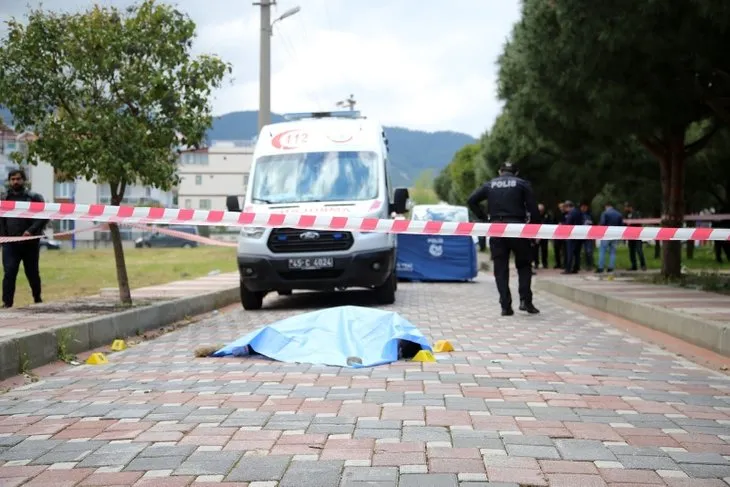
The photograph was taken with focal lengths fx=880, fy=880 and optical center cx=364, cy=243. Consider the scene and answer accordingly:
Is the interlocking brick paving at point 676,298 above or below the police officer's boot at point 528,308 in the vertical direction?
Answer: above

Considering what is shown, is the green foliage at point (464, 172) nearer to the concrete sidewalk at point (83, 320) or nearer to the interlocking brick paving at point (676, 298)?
the interlocking brick paving at point (676, 298)

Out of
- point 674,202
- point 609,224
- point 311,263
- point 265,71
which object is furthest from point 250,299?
point 609,224

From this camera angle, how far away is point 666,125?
15883mm

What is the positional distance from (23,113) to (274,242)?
375cm

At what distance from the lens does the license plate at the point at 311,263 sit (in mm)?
12398

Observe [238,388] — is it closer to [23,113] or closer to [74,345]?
[74,345]

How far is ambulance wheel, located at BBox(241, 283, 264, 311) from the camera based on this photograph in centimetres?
1323

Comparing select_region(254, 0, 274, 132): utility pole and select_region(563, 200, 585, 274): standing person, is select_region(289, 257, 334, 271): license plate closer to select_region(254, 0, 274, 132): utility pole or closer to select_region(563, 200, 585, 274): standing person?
select_region(254, 0, 274, 132): utility pole

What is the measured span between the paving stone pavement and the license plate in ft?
14.1

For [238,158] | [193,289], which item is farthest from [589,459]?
[238,158]

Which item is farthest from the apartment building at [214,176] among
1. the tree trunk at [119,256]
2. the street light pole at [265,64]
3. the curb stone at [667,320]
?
the tree trunk at [119,256]

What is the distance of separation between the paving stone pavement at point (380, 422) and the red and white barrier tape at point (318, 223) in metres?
1.27

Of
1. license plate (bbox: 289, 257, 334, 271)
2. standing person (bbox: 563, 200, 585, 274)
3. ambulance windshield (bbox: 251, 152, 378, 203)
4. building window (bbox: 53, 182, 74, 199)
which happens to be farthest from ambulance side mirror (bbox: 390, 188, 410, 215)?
building window (bbox: 53, 182, 74, 199)

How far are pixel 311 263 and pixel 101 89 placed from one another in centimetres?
365
